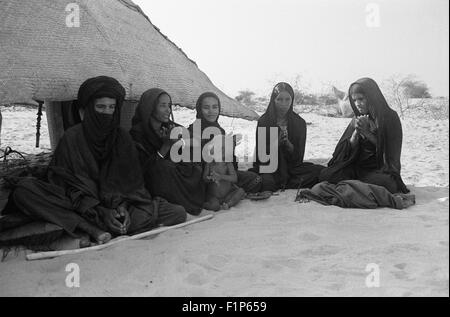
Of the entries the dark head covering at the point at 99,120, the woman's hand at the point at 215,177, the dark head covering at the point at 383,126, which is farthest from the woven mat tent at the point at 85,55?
the dark head covering at the point at 383,126

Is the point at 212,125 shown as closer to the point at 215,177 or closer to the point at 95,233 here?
the point at 215,177

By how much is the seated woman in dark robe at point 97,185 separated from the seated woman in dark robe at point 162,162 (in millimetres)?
189

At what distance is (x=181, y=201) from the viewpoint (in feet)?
11.9

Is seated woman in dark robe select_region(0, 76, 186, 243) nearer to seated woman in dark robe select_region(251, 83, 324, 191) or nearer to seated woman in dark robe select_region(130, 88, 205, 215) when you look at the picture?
seated woman in dark robe select_region(130, 88, 205, 215)

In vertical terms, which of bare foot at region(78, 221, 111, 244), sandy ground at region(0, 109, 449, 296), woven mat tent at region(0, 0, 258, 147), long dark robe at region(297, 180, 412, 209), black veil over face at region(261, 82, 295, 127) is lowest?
sandy ground at region(0, 109, 449, 296)

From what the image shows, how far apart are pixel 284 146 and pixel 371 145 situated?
0.74 m

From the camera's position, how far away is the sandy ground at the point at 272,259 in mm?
2299

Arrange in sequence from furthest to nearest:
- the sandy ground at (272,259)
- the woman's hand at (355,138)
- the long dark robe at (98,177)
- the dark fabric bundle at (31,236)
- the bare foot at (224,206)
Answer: the woman's hand at (355,138), the bare foot at (224,206), the long dark robe at (98,177), the dark fabric bundle at (31,236), the sandy ground at (272,259)

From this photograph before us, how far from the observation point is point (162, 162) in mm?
3637

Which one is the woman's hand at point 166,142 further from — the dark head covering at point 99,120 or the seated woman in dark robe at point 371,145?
the seated woman in dark robe at point 371,145

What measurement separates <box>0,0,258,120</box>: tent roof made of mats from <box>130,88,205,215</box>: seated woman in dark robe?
0.82 m

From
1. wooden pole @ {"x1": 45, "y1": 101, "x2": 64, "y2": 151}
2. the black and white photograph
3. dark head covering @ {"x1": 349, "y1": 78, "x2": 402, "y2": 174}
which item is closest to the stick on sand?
the black and white photograph

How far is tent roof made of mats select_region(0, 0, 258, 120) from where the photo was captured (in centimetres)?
401
